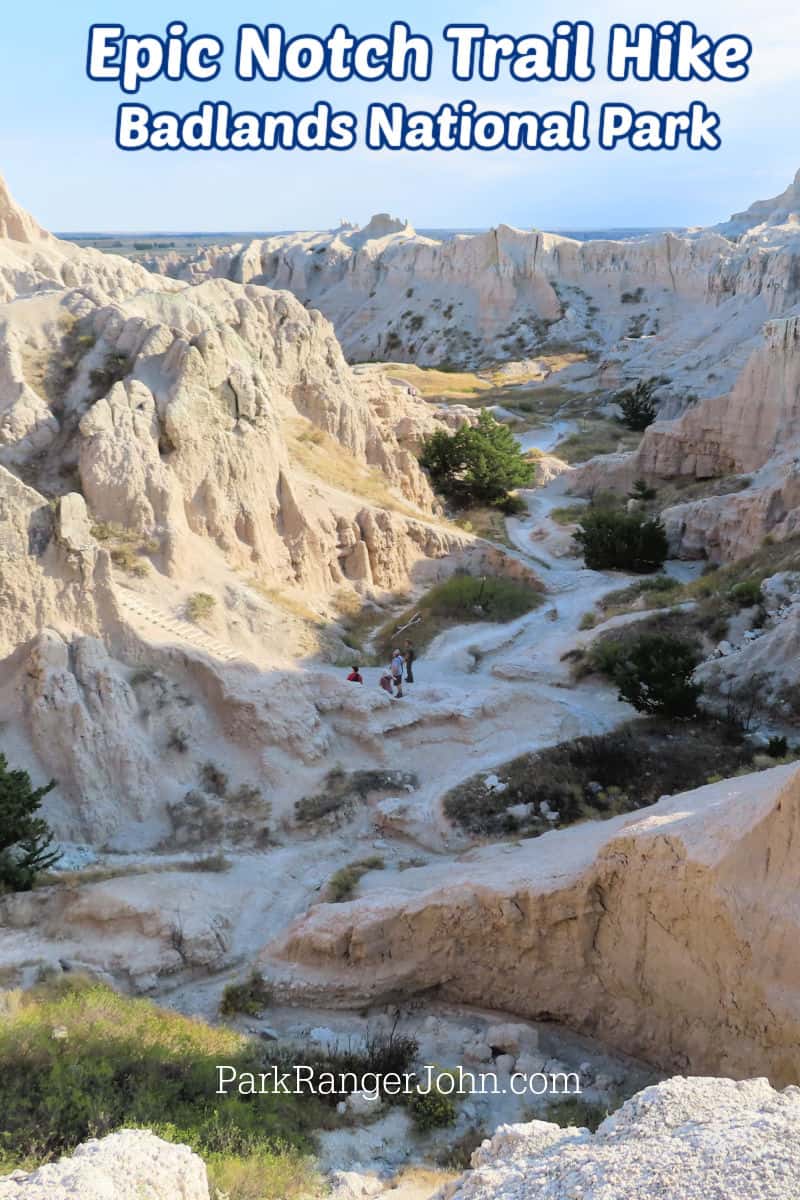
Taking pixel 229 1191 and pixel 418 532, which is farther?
pixel 418 532

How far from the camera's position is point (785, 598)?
53.9ft

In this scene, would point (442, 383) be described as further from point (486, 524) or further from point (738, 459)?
point (486, 524)

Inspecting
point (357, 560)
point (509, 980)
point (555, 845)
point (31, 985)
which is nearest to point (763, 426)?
point (357, 560)

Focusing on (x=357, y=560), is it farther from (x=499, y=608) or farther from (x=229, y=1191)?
(x=229, y=1191)

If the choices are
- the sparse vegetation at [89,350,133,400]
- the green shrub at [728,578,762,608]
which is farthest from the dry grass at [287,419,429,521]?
the green shrub at [728,578,762,608]

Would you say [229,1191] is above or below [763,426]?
below

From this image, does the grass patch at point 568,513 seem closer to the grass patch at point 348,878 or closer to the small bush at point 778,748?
the small bush at point 778,748

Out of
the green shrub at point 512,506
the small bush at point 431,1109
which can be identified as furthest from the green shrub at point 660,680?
the green shrub at point 512,506

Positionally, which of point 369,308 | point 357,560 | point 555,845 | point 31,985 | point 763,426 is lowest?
point 31,985

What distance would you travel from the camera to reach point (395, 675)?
51.7ft

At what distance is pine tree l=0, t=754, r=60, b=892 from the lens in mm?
9992

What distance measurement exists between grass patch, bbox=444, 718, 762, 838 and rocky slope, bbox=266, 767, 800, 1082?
2050mm

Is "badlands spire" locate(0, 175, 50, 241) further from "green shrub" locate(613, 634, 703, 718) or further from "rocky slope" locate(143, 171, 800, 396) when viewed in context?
"green shrub" locate(613, 634, 703, 718)

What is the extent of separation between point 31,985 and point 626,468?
27.3 m
